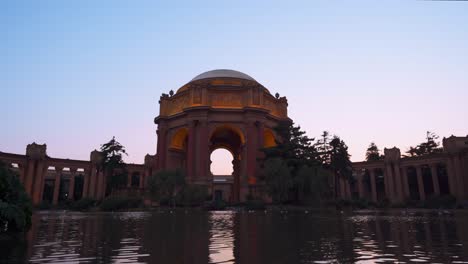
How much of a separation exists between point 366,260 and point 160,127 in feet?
167

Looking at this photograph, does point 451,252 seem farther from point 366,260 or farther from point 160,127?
point 160,127

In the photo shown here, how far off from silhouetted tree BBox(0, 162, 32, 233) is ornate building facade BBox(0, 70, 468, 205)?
34.8 metres

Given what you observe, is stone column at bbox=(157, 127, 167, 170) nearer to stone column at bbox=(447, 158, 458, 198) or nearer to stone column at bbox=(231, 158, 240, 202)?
stone column at bbox=(231, 158, 240, 202)

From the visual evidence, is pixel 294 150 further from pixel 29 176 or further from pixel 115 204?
pixel 29 176

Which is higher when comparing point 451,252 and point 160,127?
point 160,127

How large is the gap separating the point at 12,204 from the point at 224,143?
5489 cm

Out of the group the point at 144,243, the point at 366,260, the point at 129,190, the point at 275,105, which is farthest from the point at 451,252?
the point at 275,105

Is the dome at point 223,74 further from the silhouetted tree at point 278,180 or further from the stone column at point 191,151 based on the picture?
the silhouetted tree at point 278,180

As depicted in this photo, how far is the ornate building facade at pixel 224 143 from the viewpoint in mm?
47500

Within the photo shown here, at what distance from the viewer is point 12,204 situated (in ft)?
27.8

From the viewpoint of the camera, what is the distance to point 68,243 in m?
8.09

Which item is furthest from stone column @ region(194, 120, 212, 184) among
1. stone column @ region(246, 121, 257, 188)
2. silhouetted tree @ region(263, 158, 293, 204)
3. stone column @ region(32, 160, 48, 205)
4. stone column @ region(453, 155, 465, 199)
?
stone column @ region(453, 155, 465, 199)

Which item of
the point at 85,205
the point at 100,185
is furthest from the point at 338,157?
the point at 100,185

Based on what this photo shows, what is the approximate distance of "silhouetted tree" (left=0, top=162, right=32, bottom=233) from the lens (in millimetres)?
8163
